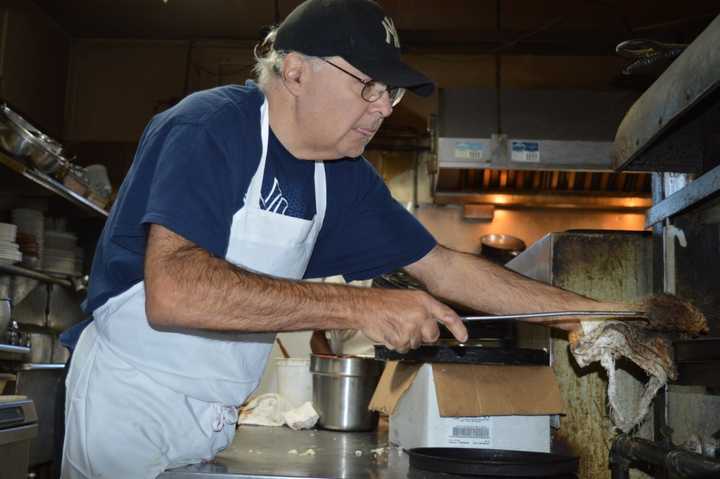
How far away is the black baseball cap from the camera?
4.95 feet

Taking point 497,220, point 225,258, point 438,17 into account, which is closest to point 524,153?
point 497,220

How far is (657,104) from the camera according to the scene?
152cm

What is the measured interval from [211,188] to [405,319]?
1.43 ft

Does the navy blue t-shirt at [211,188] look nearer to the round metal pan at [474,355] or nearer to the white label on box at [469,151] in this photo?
the round metal pan at [474,355]

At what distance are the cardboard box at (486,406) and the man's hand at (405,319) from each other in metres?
0.23

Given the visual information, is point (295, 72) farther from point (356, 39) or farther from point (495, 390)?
point (495, 390)

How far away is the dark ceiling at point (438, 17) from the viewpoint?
4898 mm

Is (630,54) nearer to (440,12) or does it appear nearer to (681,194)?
(681,194)

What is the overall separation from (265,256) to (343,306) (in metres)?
0.29

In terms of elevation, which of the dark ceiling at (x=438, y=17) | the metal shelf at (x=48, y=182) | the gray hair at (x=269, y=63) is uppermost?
the dark ceiling at (x=438, y=17)

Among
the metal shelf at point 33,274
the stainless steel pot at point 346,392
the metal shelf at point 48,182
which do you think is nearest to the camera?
the stainless steel pot at point 346,392

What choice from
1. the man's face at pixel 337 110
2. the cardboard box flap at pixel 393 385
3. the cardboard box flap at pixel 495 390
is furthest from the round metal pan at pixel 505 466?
the man's face at pixel 337 110

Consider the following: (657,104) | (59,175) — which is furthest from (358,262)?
(59,175)

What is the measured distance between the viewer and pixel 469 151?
14.4 feet
